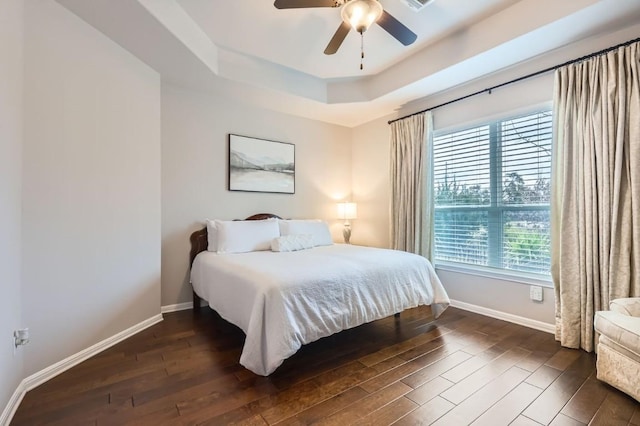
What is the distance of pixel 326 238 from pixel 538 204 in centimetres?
230

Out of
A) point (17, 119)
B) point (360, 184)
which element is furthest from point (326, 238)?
point (17, 119)

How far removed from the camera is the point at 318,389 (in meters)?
1.80

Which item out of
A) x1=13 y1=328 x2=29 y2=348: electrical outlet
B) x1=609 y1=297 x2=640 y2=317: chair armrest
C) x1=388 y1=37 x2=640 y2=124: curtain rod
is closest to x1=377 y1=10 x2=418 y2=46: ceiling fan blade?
x1=388 y1=37 x2=640 y2=124: curtain rod

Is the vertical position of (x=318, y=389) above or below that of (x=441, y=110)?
below

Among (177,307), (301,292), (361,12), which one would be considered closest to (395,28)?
(361,12)

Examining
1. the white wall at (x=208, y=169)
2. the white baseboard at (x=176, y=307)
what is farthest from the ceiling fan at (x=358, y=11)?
the white baseboard at (x=176, y=307)

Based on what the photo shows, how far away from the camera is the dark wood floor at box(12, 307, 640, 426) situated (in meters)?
1.55

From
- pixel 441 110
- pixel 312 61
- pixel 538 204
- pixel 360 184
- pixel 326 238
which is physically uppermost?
pixel 312 61

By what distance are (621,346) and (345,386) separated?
1618 millimetres

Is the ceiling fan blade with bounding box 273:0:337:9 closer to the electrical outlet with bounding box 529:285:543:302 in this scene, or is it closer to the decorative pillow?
the decorative pillow

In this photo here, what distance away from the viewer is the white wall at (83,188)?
193cm

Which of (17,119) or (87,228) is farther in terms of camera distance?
(87,228)

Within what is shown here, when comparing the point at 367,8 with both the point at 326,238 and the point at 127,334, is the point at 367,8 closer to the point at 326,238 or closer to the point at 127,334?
the point at 326,238

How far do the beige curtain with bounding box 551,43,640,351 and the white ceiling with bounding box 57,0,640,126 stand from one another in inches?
16.4
